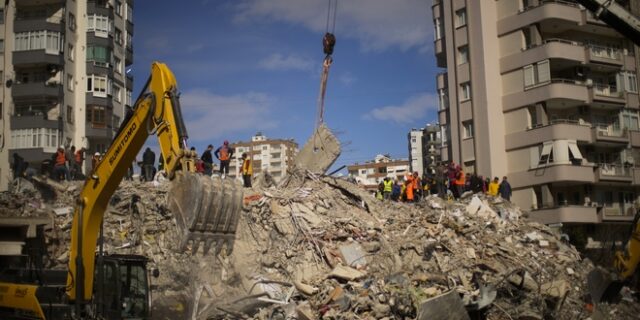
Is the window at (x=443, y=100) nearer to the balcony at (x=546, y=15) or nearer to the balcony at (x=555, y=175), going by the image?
the balcony at (x=546, y=15)

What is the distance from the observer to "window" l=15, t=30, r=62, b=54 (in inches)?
1764

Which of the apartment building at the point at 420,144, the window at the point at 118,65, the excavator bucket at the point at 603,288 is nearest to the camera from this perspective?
the excavator bucket at the point at 603,288

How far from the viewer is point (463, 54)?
4094 cm

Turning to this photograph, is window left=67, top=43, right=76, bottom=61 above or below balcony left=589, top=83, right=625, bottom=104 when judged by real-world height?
above

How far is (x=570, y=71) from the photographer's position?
3938 centimetres

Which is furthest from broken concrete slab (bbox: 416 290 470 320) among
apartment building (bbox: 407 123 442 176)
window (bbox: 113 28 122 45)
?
apartment building (bbox: 407 123 442 176)

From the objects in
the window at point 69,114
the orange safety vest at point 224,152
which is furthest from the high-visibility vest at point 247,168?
the window at point 69,114

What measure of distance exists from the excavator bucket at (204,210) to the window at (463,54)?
109ft

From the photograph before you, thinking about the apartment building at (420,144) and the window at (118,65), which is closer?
the window at (118,65)

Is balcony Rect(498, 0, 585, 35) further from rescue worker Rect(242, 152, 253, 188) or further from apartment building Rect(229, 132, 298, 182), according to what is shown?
apartment building Rect(229, 132, 298, 182)

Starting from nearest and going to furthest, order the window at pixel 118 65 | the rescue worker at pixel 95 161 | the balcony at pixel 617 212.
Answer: the rescue worker at pixel 95 161 → the balcony at pixel 617 212 → the window at pixel 118 65

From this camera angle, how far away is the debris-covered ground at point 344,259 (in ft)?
54.3

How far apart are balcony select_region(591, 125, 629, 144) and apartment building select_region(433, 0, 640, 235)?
0.19 ft

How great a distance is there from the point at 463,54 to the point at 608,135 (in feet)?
30.9
